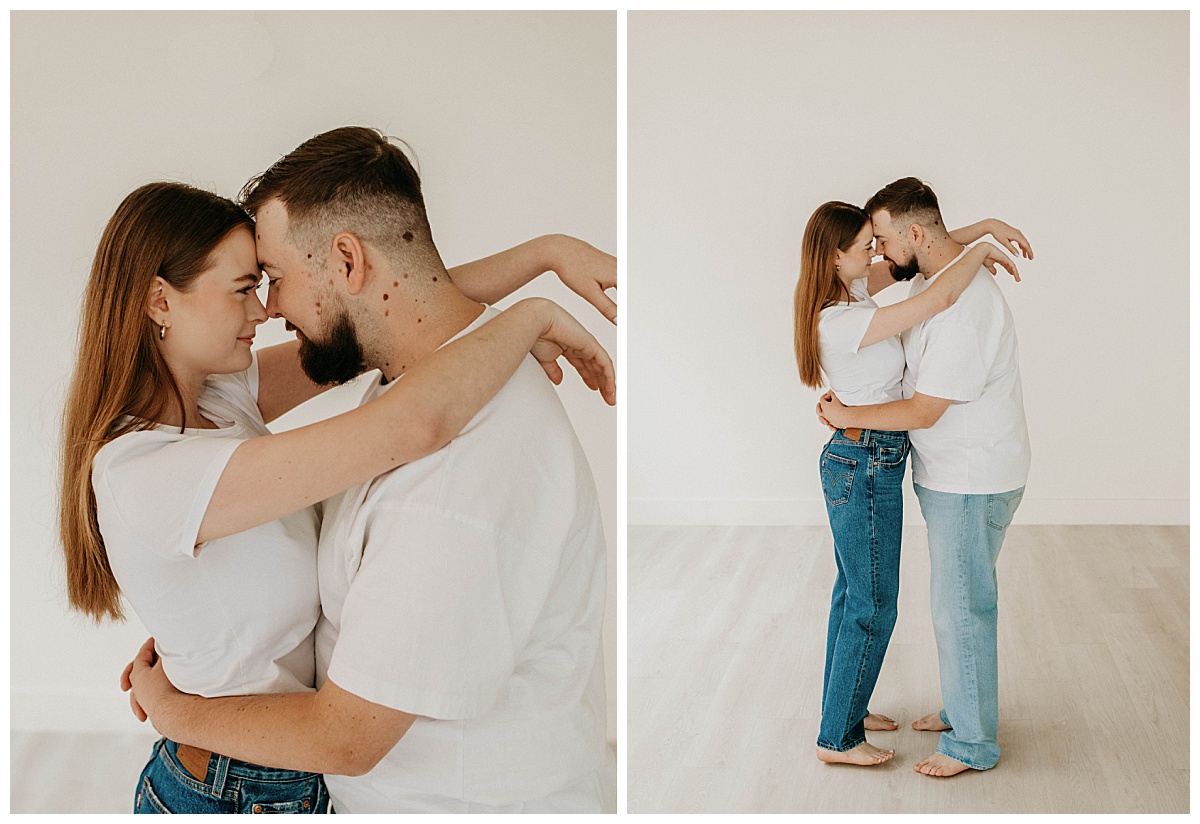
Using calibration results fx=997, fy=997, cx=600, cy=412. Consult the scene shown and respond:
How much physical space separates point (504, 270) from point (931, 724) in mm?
1847

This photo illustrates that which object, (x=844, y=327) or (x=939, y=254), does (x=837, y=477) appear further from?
(x=939, y=254)

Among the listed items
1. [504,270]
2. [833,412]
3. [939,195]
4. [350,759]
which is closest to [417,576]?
[350,759]

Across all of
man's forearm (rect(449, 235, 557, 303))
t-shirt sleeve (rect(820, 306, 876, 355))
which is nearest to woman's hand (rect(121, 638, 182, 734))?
man's forearm (rect(449, 235, 557, 303))

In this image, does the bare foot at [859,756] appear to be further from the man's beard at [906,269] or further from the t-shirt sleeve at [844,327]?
the man's beard at [906,269]

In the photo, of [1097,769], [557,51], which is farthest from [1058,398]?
[557,51]

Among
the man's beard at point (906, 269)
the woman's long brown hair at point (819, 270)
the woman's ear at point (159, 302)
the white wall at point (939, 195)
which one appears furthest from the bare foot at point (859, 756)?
the white wall at point (939, 195)

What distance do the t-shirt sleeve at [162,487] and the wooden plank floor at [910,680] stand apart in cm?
152

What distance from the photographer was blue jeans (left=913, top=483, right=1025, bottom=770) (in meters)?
2.37

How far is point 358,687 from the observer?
4.11 ft

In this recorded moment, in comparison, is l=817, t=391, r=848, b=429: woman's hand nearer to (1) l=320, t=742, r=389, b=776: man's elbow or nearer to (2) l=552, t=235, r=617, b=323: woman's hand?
(2) l=552, t=235, r=617, b=323: woman's hand

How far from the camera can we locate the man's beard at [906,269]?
2.47 meters

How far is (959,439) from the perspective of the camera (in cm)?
235
